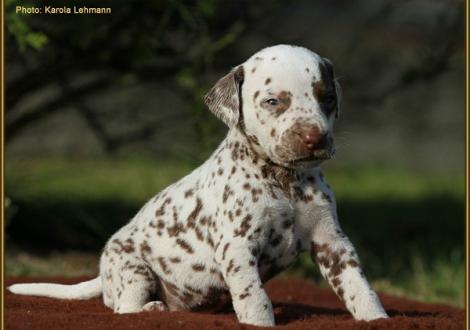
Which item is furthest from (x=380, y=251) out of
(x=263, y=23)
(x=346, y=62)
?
(x=263, y=23)

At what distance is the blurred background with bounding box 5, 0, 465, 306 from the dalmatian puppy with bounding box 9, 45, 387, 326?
292cm

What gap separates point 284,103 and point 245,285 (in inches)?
37.7

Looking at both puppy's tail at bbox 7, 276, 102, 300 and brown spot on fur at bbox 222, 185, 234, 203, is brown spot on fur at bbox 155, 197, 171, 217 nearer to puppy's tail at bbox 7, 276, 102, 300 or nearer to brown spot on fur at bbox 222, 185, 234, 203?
brown spot on fur at bbox 222, 185, 234, 203

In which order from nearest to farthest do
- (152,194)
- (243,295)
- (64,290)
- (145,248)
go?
(243,295), (145,248), (64,290), (152,194)

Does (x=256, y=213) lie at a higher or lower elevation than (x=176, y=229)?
higher

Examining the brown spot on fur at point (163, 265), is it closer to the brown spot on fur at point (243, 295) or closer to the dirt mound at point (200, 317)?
the dirt mound at point (200, 317)

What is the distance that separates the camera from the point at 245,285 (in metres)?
4.88

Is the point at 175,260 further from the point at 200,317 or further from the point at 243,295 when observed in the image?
the point at 243,295

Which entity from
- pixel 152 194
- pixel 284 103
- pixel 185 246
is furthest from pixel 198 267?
pixel 152 194

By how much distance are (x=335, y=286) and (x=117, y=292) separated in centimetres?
130

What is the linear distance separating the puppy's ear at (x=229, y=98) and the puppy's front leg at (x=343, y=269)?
2.41ft

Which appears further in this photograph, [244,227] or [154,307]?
[154,307]

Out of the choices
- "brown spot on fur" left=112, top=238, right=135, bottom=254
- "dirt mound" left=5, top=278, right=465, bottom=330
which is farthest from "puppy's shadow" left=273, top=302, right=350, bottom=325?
"brown spot on fur" left=112, top=238, right=135, bottom=254

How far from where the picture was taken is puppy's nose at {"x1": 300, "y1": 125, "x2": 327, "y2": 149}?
4.73m
